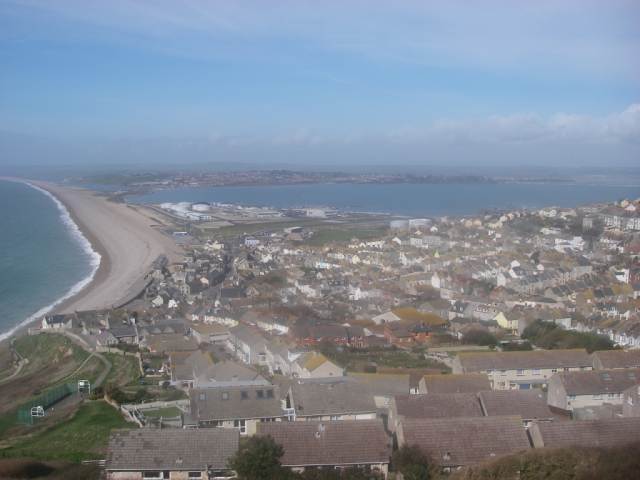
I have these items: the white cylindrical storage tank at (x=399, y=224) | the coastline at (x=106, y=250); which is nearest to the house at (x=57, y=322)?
the coastline at (x=106, y=250)

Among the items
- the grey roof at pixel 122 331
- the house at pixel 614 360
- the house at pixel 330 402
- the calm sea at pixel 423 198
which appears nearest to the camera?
the house at pixel 330 402

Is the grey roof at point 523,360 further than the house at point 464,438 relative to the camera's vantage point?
Yes

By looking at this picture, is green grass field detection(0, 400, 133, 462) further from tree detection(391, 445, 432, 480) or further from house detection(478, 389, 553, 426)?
house detection(478, 389, 553, 426)

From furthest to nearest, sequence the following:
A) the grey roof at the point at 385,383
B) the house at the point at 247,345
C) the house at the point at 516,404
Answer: the house at the point at 247,345, the grey roof at the point at 385,383, the house at the point at 516,404

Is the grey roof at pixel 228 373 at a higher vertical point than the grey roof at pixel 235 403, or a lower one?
lower

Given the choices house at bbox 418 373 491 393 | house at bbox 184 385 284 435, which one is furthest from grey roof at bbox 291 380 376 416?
house at bbox 418 373 491 393

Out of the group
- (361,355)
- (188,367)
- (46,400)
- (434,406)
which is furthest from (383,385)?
(46,400)

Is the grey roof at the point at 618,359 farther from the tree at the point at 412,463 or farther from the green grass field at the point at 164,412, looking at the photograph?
the green grass field at the point at 164,412
